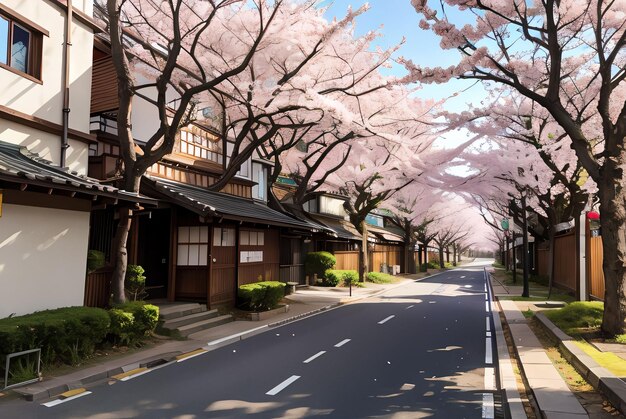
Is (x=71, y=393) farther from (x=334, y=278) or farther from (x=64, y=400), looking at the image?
(x=334, y=278)

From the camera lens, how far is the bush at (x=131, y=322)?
9.50 m

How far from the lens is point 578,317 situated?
1134cm

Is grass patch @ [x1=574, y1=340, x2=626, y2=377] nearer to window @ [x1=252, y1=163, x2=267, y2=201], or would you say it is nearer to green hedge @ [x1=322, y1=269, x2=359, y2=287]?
window @ [x1=252, y1=163, x2=267, y2=201]

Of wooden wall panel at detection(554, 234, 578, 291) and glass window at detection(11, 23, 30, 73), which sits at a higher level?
glass window at detection(11, 23, 30, 73)

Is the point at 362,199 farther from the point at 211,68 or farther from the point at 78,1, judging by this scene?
the point at 78,1

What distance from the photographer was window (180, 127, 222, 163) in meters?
17.3

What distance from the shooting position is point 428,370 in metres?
8.32

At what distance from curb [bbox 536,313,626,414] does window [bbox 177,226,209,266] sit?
402 inches

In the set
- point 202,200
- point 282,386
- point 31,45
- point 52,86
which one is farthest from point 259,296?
point 31,45

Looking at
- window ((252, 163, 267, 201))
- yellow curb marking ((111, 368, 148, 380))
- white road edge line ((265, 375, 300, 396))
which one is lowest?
yellow curb marking ((111, 368, 148, 380))

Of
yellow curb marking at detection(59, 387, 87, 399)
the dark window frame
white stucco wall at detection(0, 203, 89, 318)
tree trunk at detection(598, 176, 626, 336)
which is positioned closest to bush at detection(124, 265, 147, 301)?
white stucco wall at detection(0, 203, 89, 318)

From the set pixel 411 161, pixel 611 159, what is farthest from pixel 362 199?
pixel 611 159

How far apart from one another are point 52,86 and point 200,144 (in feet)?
25.1

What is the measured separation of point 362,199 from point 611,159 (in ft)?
72.0
